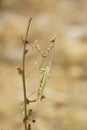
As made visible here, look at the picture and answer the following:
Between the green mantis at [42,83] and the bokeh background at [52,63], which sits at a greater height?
the green mantis at [42,83]

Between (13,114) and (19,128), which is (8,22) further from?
(19,128)

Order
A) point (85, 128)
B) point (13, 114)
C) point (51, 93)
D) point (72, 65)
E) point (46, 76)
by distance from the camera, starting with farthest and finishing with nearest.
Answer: point (72, 65) < point (51, 93) < point (13, 114) < point (85, 128) < point (46, 76)

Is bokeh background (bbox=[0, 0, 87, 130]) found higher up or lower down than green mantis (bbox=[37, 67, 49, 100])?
lower down

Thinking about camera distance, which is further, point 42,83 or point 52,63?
point 52,63

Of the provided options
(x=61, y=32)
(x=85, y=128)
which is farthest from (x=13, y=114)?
(x=61, y=32)

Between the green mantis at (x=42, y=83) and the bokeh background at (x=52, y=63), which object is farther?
the bokeh background at (x=52, y=63)

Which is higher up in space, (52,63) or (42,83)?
(42,83)

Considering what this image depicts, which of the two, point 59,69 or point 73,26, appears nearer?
point 59,69

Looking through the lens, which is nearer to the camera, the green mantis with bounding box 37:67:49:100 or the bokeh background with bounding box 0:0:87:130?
the green mantis with bounding box 37:67:49:100
